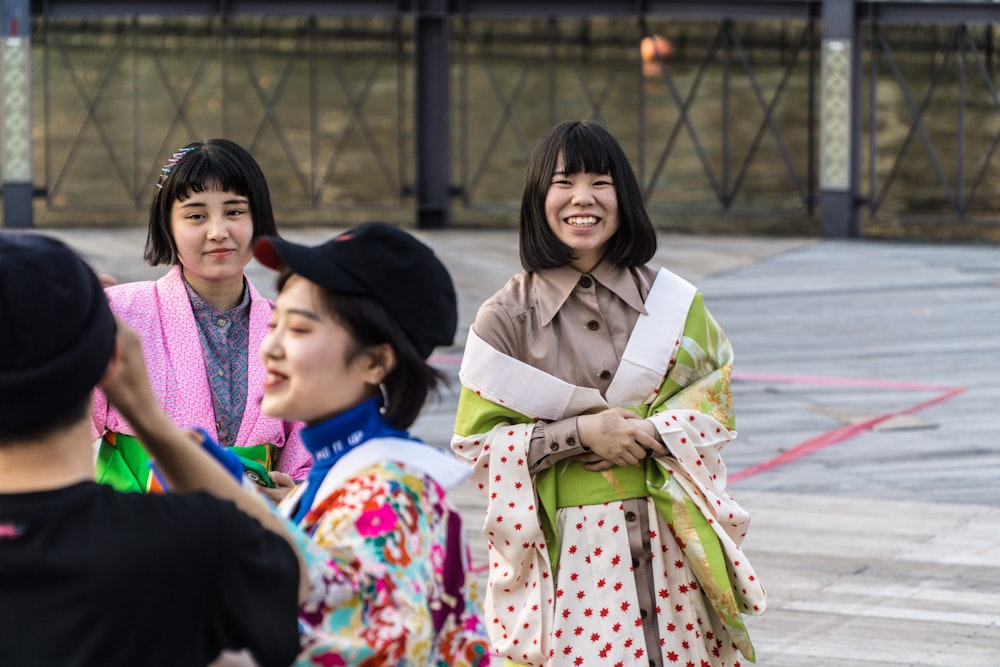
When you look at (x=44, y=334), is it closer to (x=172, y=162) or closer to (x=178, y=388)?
(x=178, y=388)

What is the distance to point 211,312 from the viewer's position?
377cm

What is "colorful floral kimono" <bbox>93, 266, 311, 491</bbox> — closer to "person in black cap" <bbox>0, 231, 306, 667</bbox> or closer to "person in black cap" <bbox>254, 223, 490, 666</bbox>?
"person in black cap" <bbox>254, 223, 490, 666</bbox>

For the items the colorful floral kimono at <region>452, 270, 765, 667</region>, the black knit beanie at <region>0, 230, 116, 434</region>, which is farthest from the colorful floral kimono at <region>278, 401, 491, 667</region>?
the colorful floral kimono at <region>452, 270, 765, 667</region>

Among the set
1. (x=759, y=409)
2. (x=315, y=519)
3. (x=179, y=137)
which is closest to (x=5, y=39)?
(x=179, y=137)

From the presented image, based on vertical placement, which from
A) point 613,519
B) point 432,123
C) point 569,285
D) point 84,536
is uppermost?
point 432,123

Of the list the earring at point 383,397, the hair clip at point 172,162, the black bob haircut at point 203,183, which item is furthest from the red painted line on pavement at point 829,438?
the earring at point 383,397

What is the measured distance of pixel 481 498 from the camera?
25.6 feet

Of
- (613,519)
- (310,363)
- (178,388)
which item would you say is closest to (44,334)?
(310,363)

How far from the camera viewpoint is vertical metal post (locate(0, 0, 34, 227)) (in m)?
18.2

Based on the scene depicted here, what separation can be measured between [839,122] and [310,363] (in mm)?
16046

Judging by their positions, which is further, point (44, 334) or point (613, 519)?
point (613, 519)

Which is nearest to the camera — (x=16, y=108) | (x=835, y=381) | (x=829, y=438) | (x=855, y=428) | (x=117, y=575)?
(x=117, y=575)

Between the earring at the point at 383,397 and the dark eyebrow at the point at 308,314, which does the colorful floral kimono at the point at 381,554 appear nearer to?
the earring at the point at 383,397

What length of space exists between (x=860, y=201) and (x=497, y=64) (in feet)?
15.0
